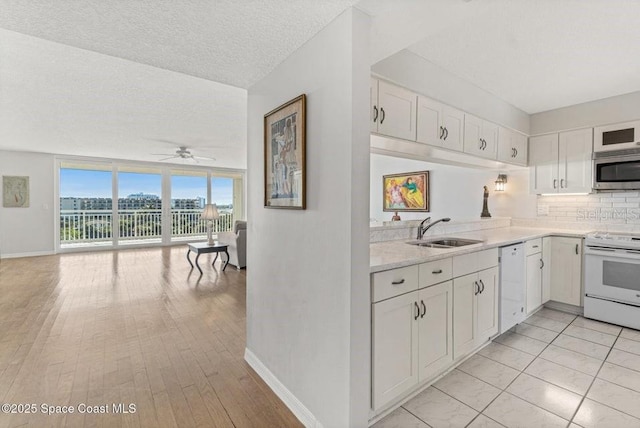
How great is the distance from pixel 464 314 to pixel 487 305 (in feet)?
1.25

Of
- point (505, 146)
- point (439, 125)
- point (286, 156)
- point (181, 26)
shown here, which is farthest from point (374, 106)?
point (505, 146)

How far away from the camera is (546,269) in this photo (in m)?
3.38

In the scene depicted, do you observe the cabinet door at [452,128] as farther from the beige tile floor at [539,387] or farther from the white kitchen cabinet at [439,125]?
the beige tile floor at [539,387]

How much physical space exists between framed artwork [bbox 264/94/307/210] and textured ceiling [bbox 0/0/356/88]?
36 centimetres

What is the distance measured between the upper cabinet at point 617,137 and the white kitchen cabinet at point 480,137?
4.09 ft

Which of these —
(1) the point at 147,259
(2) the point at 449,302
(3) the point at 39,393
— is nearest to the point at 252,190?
(2) the point at 449,302

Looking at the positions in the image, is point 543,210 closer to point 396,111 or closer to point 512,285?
point 512,285

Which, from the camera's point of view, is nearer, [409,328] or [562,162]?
[409,328]

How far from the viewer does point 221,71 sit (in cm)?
210

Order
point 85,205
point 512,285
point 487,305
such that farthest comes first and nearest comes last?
point 85,205
point 512,285
point 487,305

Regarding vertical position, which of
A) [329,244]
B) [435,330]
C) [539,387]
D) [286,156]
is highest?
[286,156]

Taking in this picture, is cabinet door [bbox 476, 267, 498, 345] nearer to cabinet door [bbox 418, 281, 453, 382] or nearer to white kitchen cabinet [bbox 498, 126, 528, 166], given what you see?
cabinet door [bbox 418, 281, 453, 382]

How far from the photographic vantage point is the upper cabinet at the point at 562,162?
11.5 ft

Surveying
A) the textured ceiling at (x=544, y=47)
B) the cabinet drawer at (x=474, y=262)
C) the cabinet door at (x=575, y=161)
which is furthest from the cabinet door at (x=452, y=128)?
the cabinet door at (x=575, y=161)
